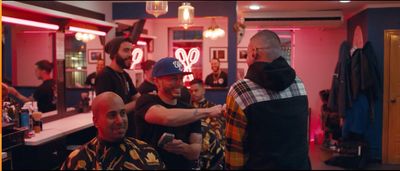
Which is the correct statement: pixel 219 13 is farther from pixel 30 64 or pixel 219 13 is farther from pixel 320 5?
pixel 30 64

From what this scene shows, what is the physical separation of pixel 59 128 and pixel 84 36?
4.21ft

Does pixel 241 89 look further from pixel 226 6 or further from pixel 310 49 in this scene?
pixel 226 6

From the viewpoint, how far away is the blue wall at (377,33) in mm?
1787

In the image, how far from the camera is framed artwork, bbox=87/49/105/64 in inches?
193

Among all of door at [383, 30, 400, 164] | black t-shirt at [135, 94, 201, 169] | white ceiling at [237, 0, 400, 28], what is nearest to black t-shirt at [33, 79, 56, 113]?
white ceiling at [237, 0, 400, 28]

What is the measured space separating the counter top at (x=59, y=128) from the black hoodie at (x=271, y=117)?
2067 mm

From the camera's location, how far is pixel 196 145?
1.88 metres

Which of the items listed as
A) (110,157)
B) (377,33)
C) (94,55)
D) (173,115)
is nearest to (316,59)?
(377,33)

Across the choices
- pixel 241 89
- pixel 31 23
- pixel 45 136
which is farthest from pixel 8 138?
pixel 241 89

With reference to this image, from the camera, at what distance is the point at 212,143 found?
2.59 meters

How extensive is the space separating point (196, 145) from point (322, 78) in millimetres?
775

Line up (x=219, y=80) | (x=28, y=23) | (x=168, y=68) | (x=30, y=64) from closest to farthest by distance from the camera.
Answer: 1. (x=168, y=68)
2. (x=28, y=23)
3. (x=30, y=64)
4. (x=219, y=80)

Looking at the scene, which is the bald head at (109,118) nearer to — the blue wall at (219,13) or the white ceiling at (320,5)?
the white ceiling at (320,5)

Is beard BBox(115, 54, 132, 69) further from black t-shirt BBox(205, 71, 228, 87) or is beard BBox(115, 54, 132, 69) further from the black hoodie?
black t-shirt BBox(205, 71, 228, 87)
